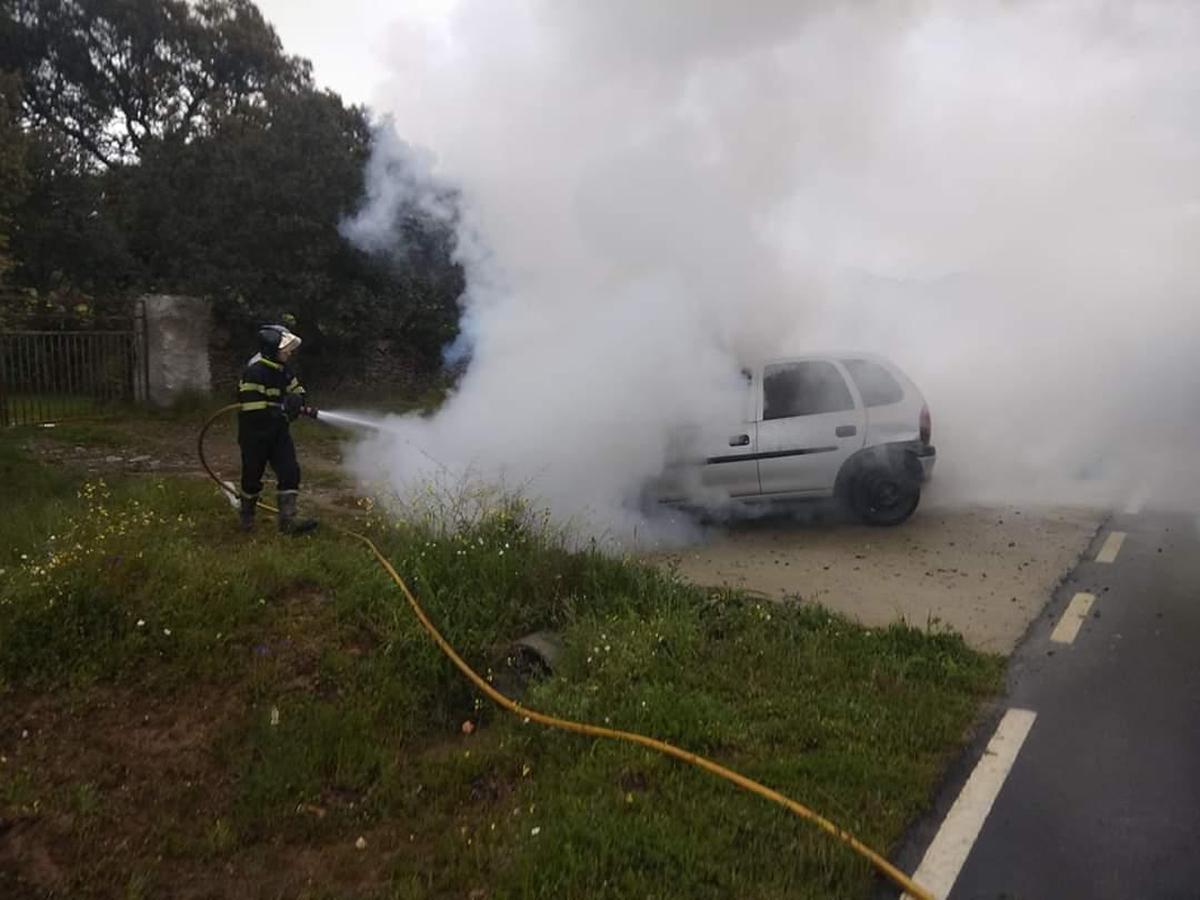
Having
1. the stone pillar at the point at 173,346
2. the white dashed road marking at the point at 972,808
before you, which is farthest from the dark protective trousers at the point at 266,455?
the stone pillar at the point at 173,346

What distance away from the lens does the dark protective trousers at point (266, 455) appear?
6.84m

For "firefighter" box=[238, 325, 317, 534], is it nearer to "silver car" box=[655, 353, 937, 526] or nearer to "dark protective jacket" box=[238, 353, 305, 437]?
"dark protective jacket" box=[238, 353, 305, 437]

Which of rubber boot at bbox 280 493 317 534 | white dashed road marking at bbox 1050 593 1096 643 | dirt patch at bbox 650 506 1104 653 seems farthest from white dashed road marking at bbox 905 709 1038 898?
rubber boot at bbox 280 493 317 534

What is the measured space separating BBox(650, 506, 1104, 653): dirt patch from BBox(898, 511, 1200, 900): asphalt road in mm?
386

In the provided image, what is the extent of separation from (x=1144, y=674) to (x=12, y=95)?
1971 centimetres

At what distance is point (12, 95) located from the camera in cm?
1703

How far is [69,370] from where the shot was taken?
12516 millimetres

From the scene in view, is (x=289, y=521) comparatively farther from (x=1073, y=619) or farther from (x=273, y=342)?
(x=1073, y=619)

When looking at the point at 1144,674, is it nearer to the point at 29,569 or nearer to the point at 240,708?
the point at 240,708

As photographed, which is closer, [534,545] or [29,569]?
[29,569]

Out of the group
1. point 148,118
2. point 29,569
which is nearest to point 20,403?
point 29,569

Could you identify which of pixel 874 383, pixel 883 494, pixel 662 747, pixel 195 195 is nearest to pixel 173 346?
pixel 195 195

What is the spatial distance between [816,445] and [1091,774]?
4.28 m

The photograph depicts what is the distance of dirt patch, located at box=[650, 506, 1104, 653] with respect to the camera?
19.5 ft
